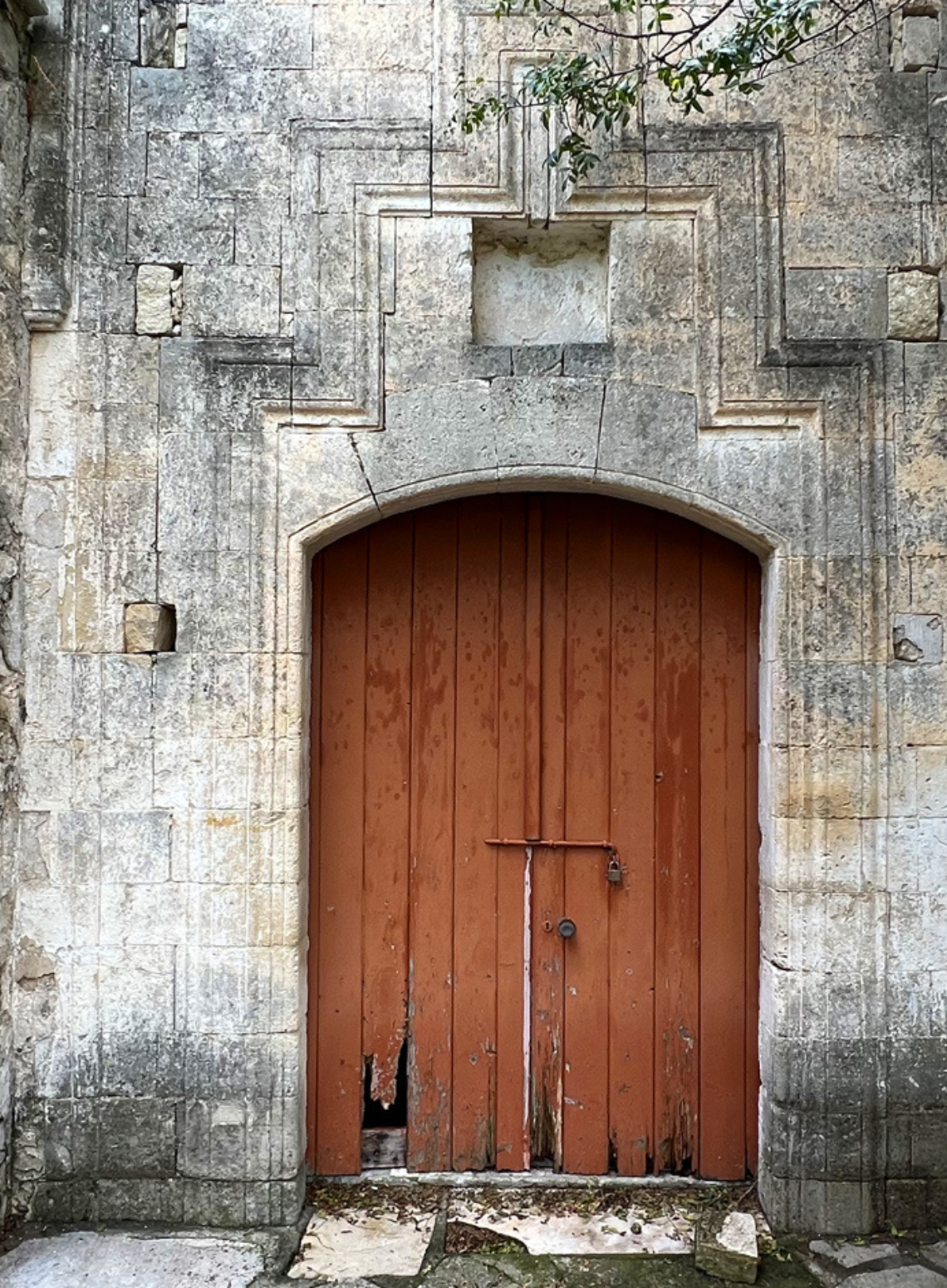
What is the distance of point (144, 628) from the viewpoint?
9.61 feet

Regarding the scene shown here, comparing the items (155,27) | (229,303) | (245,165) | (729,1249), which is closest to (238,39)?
(155,27)

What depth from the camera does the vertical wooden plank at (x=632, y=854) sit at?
3.13 m

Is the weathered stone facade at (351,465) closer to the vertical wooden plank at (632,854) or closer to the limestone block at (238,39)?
the limestone block at (238,39)

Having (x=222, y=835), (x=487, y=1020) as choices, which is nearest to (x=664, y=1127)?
(x=487, y=1020)

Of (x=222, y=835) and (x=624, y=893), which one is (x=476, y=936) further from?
(x=222, y=835)

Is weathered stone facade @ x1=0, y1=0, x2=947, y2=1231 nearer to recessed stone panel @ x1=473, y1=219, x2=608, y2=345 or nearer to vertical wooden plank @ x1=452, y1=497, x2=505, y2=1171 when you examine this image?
recessed stone panel @ x1=473, y1=219, x2=608, y2=345

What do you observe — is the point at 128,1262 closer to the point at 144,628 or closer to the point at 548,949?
the point at 548,949

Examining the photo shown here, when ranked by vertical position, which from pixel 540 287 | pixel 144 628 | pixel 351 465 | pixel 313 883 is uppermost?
pixel 540 287

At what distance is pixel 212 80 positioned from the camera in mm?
2975

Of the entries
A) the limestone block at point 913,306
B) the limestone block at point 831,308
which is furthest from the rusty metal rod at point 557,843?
the limestone block at point 913,306

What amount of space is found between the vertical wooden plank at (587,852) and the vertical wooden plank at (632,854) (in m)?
0.03

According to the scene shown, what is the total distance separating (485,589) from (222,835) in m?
1.16

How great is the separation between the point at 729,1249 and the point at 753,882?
105 centimetres

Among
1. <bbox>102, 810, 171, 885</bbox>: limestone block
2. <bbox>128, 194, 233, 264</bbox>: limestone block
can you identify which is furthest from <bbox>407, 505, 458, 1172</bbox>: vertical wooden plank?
<bbox>128, 194, 233, 264</bbox>: limestone block
